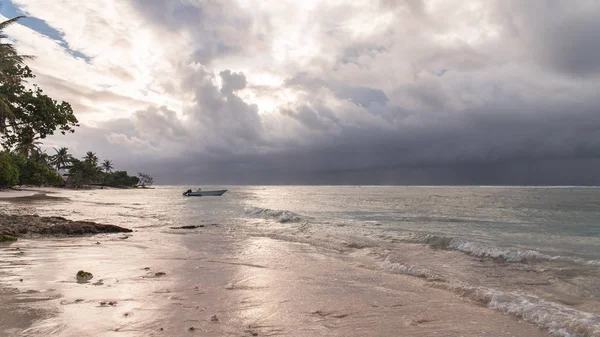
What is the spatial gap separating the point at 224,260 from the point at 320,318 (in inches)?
235

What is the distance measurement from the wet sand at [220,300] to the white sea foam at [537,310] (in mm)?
363

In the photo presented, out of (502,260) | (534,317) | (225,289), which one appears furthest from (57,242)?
(502,260)

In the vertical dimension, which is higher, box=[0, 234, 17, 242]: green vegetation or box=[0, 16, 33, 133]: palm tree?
box=[0, 16, 33, 133]: palm tree

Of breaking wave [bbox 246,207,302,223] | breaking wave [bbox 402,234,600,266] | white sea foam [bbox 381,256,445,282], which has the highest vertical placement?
white sea foam [bbox 381,256,445,282]

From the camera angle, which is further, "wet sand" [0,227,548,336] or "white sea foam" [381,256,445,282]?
"white sea foam" [381,256,445,282]

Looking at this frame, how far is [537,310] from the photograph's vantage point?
20.9 feet

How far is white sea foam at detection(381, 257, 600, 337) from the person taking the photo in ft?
18.4

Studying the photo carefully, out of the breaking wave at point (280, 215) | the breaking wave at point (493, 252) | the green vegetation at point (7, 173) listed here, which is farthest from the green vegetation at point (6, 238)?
the green vegetation at point (7, 173)

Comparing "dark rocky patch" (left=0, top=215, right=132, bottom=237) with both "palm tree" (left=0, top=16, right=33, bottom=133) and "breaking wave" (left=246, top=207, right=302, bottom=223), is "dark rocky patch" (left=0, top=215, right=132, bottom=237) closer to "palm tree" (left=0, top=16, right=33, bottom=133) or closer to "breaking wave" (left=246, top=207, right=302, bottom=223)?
"palm tree" (left=0, top=16, right=33, bottom=133)

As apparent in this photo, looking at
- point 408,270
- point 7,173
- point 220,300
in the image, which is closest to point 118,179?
point 7,173

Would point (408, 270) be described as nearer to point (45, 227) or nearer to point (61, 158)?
point (45, 227)

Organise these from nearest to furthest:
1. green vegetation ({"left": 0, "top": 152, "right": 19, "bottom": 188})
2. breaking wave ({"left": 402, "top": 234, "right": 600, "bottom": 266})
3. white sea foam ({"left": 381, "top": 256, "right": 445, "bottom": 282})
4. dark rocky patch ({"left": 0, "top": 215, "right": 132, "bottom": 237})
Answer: white sea foam ({"left": 381, "top": 256, "right": 445, "bottom": 282}) < breaking wave ({"left": 402, "top": 234, "right": 600, "bottom": 266}) < dark rocky patch ({"left": 0, "top": 215, "right": 132, "bottom": 237}) < green vegetation ({"left": 0, "top": 152, "right": 19, "bottom": 188})

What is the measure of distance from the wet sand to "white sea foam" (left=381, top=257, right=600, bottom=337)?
36cm

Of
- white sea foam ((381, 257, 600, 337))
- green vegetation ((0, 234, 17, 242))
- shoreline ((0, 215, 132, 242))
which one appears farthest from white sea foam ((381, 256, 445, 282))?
shoreline ((0, 215, 132, 242))
